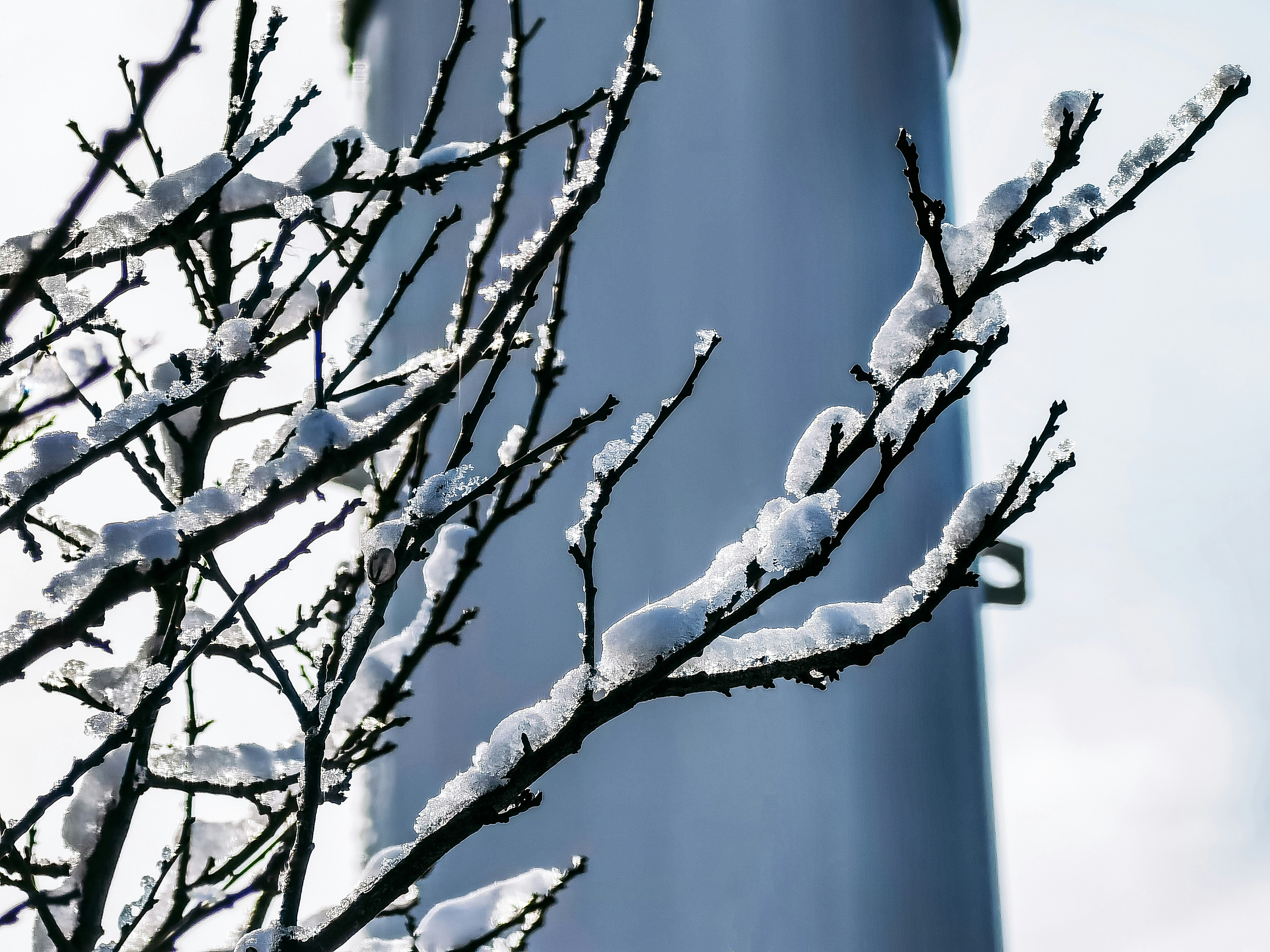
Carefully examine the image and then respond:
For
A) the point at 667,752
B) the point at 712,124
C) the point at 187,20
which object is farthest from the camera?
the point at 712,124

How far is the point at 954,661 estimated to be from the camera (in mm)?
5102

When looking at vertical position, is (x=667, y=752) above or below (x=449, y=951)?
above

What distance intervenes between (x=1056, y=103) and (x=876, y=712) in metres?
3.91

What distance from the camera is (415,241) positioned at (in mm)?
5148

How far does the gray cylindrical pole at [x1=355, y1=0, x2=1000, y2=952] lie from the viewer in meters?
4.05

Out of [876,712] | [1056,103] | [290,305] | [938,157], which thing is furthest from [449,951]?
[938,157]

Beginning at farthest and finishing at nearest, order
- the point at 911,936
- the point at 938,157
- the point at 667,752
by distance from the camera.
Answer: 1. the point at 938,157
2. the point at 911,936
3. the point at 667,752

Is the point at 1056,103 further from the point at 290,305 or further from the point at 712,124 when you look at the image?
the point at 712,124

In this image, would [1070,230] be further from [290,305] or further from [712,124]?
[712,124]

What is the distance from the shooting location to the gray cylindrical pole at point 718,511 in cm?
405

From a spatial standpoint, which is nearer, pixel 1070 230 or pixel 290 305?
pixel 1070 230

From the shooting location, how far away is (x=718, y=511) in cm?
435

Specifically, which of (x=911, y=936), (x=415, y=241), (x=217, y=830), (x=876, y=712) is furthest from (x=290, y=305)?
(x=911, y=936)

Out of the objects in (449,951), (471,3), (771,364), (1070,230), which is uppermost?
(771,364)
